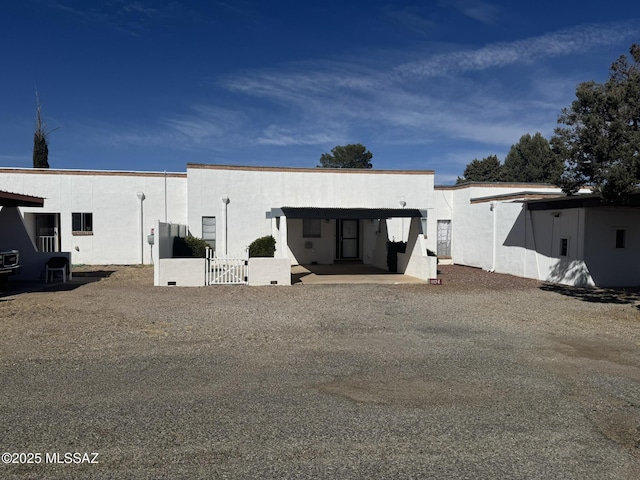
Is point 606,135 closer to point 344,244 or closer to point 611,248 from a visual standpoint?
point 611,248

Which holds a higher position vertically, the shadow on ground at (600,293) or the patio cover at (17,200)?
the patio cover at (17,200)

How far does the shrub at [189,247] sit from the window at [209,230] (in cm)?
155

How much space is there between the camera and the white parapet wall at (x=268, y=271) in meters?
15.6

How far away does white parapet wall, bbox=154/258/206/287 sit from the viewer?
50.1 ft

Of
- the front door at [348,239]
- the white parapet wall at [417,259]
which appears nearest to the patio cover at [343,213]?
the white parapet wall at [417,259]

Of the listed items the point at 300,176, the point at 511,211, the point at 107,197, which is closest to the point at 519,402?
the point at 511,211

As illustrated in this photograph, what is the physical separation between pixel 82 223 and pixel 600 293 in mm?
20154

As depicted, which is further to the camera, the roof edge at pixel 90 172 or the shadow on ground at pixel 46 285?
the roof edge at pixel 90 172

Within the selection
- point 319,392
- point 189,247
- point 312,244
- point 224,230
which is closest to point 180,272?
point 189,247

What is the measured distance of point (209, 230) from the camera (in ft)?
72.2

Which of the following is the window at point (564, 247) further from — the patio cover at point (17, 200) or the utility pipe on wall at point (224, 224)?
the patio cover at point (17, 200)

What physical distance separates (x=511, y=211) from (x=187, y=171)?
13519 millimetres

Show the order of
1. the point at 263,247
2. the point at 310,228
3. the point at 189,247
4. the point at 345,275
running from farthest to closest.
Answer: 1. the point at 310,228
2. the point at 263,247
3. the point at 189,247
4. the point at 345,275

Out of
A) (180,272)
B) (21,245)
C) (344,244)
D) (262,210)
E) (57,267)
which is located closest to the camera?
(180,272)
